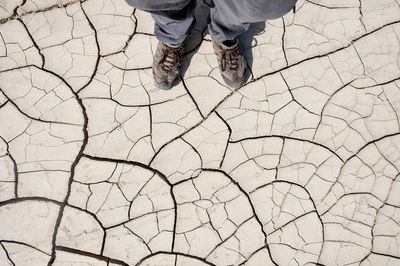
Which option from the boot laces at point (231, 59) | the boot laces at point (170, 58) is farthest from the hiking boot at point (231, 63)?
the boot laces at point (170, 58)

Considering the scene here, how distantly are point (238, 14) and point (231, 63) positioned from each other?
1.50ft

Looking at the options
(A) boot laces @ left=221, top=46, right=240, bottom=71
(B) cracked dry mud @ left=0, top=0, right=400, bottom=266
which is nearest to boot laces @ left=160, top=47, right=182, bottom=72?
(B) cracked dry mud @ left=0, top=0, right=400, bottom=266

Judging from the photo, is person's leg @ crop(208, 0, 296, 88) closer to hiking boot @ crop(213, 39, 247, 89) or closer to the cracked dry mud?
hiking boot @ crop(213, 39, 247, 89)

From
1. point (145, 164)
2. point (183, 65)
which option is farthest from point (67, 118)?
point (183, 65)

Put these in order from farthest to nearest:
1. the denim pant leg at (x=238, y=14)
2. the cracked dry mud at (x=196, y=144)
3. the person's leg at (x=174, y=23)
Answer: the cracked dry mud at (x=196, y=144), the person's leg at (x=174, y=23), the denim pant leg at (x=238, y=14)

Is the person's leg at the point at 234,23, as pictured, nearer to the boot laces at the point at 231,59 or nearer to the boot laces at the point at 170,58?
the boot laces at the point at 231,59

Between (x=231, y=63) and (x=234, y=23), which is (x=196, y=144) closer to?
(x=231, y=63)

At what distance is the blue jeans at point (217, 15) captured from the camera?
1628 mm

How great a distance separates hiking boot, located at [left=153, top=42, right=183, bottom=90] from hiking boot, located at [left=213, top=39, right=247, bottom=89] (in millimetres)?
231

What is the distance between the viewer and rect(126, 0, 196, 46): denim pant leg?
1.69 meters

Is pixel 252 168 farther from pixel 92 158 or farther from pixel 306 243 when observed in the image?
pixel 92 158

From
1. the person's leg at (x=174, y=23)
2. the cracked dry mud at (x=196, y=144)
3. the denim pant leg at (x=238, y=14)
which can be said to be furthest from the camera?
the cracked dry mud at (x=196, y=144)

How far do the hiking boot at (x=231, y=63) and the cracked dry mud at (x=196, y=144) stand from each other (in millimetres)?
83

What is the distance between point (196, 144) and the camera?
221 centimetres
